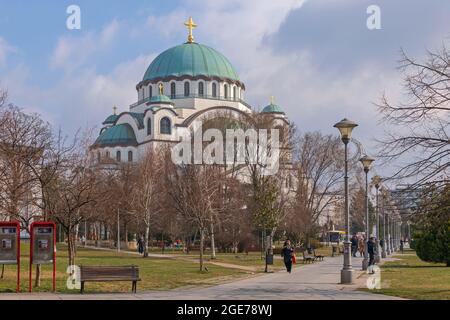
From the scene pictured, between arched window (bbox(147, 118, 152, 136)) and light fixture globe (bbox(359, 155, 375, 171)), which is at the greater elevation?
arched window (bbox(147, 118, 152, 136))

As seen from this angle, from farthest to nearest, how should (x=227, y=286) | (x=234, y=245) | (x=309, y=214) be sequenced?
1. (x=309, y=214)
2. (x=234, y=245)
3. (x=227, y=286)

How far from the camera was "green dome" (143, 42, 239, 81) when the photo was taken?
Result: 10225cm

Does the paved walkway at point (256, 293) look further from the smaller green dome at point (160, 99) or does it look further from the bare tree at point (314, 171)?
the smaller green dome at point (160, 99)

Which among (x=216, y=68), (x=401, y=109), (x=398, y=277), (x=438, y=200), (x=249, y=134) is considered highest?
(x=216, y=68)

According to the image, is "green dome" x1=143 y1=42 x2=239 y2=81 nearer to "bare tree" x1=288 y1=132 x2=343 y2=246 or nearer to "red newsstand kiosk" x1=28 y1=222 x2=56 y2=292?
"bare tree" x1=288 y1=132 x2=343 y2=246

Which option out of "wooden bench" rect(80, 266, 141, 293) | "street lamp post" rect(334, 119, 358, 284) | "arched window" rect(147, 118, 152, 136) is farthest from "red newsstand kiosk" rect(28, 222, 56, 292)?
"arched window" rect(147, 118, 152, 136)

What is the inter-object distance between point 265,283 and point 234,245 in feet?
110

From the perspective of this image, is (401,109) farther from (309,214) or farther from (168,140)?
(168,140)

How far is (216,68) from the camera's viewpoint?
104m

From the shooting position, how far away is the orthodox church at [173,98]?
99.7 m

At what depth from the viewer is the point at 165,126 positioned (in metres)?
100

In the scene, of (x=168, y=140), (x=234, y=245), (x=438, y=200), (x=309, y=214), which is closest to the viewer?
(x=438, y=200)

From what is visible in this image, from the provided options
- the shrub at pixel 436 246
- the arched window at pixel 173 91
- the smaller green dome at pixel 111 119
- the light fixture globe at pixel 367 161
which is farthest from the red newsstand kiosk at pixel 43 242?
the smaller green dome at pixel 111 119
